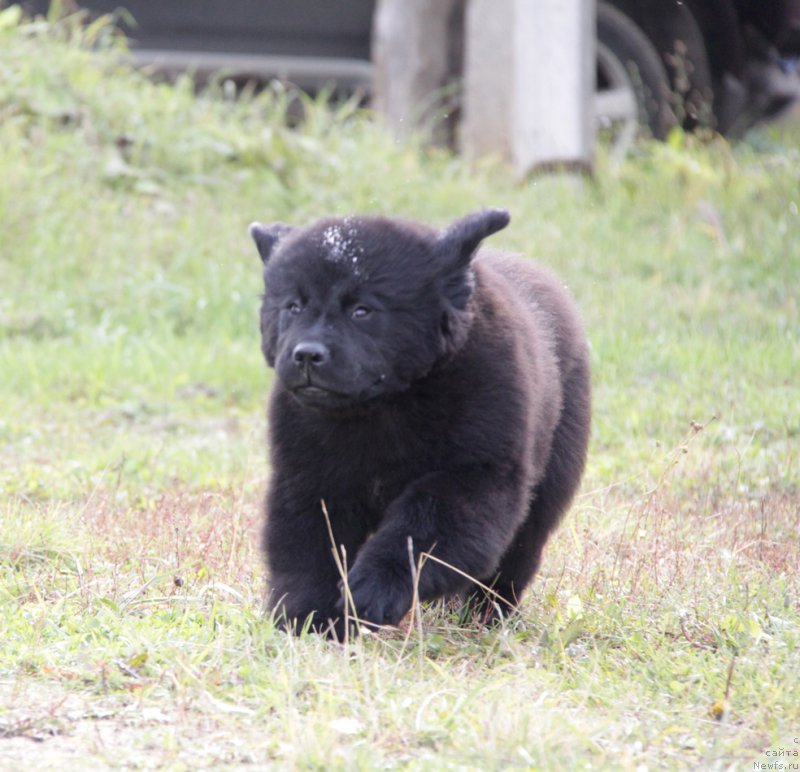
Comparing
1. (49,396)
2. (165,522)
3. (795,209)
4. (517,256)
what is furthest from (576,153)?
(165,522)

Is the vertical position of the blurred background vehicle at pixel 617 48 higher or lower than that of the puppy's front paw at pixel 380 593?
higher

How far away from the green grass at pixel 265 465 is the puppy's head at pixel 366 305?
0.73m

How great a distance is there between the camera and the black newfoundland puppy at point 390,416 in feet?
12.8

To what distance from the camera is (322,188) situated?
1027cm

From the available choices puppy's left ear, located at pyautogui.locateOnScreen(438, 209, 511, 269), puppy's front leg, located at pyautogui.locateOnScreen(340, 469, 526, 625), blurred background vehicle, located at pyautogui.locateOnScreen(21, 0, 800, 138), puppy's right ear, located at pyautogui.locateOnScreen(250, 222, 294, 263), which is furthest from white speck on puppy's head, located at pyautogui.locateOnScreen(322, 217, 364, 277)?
blurred background vehicle, located at pyautogui.locateOnScreen(21, 0, 800, 138)

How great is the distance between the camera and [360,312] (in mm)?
4121

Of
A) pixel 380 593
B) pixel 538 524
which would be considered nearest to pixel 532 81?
pixel 538 524

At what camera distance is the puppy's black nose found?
12.8 ft

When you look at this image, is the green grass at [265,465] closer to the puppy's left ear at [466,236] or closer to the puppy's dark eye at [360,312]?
the puppy's dark eye at [360,312]

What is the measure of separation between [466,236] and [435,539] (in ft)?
3.15

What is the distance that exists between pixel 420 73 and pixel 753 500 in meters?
6.46

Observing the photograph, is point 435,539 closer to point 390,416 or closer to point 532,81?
point 390,416

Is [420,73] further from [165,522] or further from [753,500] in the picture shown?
[165,522]

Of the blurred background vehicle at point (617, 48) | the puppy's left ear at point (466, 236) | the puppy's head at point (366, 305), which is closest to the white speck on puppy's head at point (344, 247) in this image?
the puppy's head at point (366, 305)
